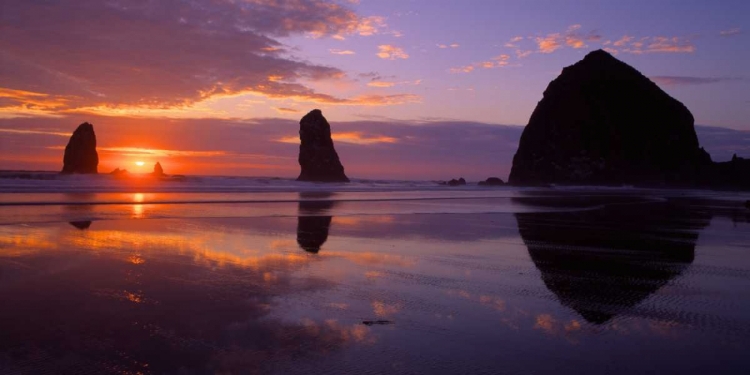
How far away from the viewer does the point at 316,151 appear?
276 ft

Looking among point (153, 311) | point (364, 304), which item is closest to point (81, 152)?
point (153, 311)

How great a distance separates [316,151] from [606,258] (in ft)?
246

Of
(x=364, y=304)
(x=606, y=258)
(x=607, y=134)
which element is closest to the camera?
(x=364, y=304)

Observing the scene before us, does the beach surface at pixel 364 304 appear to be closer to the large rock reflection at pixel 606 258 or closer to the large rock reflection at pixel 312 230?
the large rock reflection at pixel 606 258

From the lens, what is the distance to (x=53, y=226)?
1427 centimetres

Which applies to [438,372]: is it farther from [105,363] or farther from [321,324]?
[105,363]

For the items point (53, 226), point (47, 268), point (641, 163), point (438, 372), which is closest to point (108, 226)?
point (53, 226)

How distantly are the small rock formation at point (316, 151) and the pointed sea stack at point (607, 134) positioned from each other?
3638 cm

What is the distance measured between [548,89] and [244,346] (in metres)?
102

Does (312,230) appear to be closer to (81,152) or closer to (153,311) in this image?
(153,311)

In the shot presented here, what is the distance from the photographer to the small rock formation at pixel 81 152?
7050 cm

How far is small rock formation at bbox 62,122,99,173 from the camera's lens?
231 ft

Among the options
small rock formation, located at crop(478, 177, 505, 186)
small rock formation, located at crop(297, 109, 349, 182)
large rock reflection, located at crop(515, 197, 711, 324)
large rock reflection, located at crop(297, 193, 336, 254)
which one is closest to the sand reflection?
large rock reflection, located at crop(297, 193, 336, 254)

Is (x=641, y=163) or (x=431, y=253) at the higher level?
(x=641, y=163)
